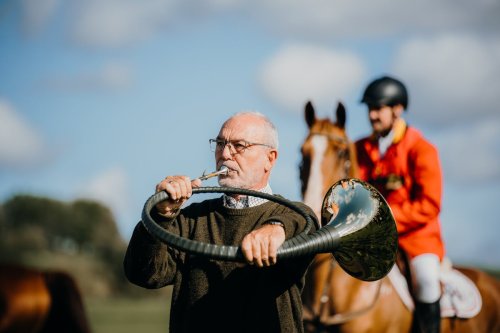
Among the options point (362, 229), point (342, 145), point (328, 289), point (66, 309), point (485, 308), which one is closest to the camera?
point (362, 229)

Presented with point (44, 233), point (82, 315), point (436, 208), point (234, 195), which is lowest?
point (44, 233)

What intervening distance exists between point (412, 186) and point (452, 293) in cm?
116

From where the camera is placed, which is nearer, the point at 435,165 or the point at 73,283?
the point at 435,165

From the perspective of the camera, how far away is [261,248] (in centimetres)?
320

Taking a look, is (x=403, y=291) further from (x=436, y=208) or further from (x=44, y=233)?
(x=44, y=233)

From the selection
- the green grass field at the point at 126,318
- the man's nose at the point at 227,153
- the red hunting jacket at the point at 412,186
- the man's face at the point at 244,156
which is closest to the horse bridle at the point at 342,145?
the red hunting jacket at the point at 412,186

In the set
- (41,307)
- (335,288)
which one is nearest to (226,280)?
(335,288)

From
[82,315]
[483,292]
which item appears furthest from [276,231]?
[82,315]

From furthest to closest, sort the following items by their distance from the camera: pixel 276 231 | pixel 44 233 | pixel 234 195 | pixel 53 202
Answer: pixel 53 202, pixel 44 233, pixel 234 195, pixel 276 231

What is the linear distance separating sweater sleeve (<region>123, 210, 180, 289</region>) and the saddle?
367 cm

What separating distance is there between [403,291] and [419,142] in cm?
145

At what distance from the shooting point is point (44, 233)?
215ft

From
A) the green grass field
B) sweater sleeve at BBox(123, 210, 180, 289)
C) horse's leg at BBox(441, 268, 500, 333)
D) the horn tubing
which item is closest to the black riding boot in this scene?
horse's leg at BBox(441, 268, 500, 333)

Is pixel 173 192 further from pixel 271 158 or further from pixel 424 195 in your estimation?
pixel 424 195
